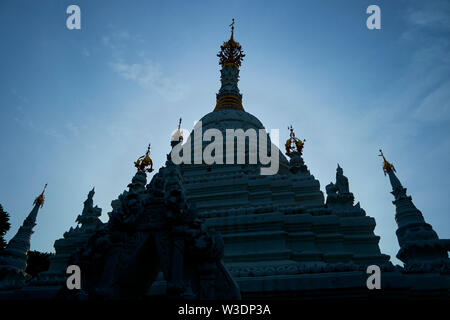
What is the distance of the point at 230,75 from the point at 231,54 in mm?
3829

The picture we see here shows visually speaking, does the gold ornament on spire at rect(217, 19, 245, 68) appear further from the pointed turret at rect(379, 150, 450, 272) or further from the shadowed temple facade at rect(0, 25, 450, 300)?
the pointed turret at rect(379, 150, 450, 272)

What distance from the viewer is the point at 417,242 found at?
40.8 ft

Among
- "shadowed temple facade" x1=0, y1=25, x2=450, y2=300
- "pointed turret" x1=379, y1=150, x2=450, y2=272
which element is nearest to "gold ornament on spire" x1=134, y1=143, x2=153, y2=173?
"shadowed temple facade" x1=0, y1=25, x2=450, y2=300

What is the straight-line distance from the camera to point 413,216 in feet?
49.7

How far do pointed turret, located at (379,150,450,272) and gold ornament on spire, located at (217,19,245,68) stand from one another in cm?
2681

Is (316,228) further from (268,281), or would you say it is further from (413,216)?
(413,216)

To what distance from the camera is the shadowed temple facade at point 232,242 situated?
5793 millimetres

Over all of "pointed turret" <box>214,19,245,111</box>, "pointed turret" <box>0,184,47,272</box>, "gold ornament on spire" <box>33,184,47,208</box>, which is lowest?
"pointed turret" <box>0,184,47,272</box>

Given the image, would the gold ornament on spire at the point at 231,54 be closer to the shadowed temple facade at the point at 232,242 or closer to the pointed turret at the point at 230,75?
the pointed turret at the point at 230,75

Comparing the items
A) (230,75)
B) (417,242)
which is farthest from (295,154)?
(230,75)

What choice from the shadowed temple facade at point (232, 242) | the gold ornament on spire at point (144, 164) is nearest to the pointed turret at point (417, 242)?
the shadowed temple facade at point (232, 242)

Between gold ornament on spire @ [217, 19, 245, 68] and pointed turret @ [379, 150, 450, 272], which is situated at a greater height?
gold ornament on spire @ [217, 19, 245, 68]

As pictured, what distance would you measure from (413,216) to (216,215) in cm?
980

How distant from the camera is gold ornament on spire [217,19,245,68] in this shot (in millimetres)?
37312
